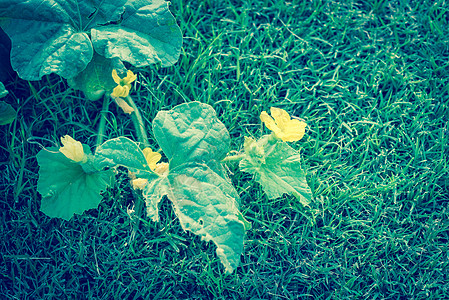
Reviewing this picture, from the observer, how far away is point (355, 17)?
260cm

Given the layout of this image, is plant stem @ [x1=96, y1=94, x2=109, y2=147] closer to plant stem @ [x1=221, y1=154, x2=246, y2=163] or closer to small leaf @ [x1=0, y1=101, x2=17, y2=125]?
small leaf @ [x1=0, y1=101, x2=17, y2=125]

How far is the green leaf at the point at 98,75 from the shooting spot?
211 centimetres

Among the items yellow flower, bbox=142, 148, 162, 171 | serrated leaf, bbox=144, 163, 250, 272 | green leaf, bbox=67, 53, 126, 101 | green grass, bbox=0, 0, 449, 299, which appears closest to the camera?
serrated leaf, bbox=144, 163, 250, 272

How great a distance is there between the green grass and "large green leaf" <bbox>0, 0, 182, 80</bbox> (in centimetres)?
34

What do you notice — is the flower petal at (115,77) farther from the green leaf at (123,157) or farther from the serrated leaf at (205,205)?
the serrated leaf at (205,205)

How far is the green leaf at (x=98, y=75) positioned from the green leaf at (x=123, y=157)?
0.38m

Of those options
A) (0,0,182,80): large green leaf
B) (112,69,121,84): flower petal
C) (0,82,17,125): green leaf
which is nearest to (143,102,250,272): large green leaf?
(112,69,121,84): flower petal

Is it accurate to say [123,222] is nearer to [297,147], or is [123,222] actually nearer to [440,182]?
[297,147]

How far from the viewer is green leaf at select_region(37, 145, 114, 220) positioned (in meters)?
2.04

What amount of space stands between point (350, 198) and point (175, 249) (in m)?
1.03

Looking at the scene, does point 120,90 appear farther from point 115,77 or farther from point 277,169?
point 277,169

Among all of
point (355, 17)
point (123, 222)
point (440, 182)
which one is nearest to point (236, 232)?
point (123, 222)

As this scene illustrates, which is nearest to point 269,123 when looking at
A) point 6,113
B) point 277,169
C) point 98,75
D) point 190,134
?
point 277,169

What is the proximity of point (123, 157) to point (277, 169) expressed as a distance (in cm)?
77
